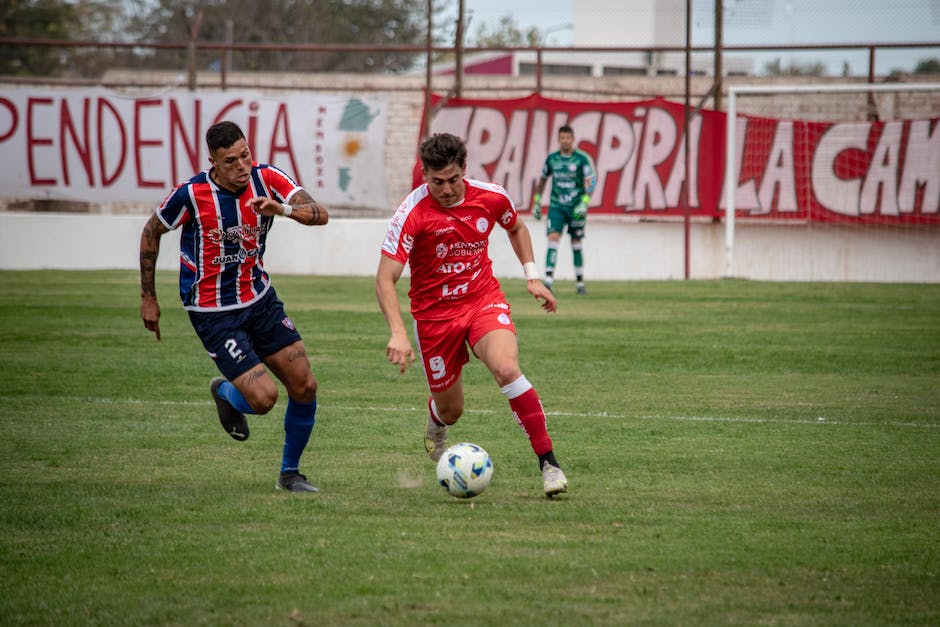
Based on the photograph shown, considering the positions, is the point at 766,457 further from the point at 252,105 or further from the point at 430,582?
the point at 252,105

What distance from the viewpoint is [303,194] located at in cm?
713

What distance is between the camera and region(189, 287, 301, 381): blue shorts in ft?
22.9

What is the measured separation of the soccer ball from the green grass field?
0.09 meters

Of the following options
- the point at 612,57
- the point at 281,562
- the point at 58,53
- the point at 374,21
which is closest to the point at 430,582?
the point at 281,562

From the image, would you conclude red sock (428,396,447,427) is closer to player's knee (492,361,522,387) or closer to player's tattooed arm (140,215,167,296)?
player's knee (492,361,522,387)

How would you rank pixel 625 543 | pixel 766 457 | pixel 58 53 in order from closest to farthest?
1. pixel 625 543
2. pixel 766 457
3. pixel 58 53

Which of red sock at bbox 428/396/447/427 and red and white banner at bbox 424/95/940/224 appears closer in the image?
red sock at bbox 428/396/447/427

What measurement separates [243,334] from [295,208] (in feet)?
2.48

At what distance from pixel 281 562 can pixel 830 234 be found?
19.2 m

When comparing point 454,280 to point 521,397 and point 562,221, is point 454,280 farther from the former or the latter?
point 562,221

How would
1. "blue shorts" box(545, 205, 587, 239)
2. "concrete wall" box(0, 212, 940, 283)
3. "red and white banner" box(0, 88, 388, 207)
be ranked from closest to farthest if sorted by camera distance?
"blue shorts" box(545, 205, 587, 239) → "concrete wall" box(0, 212, 940, 283) → "red and white banner" box(0, 88, 388, 207)

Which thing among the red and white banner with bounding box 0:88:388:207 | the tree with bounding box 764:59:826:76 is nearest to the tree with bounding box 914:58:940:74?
the tree with bounding box 764:59:826:76

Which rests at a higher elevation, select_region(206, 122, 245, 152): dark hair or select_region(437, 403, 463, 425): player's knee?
select_region(206, 122, 245, 152): dark hair

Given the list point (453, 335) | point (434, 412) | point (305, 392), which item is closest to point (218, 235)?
point (305, 392)
